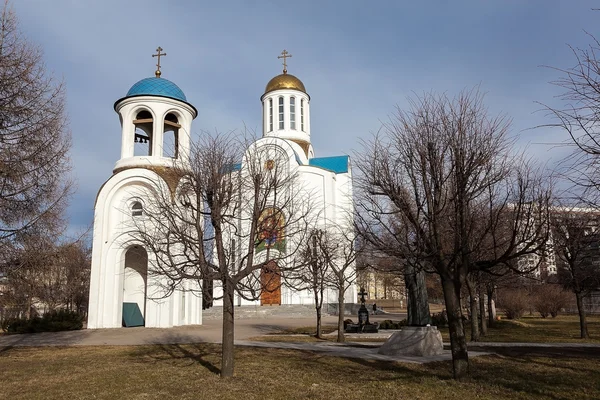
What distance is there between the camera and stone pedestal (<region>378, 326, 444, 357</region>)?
12367 mm

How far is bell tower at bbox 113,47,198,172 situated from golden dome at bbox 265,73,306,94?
55.7 ft

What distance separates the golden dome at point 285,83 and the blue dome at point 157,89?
1689 cm

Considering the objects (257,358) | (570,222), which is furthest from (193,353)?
(570,222)

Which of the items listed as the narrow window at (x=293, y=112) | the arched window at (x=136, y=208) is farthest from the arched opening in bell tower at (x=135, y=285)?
the narrow window at (x=293, y=112)

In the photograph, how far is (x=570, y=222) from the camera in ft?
58.8

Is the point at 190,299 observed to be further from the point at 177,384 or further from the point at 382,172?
the point at 382,172

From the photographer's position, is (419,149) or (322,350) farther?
(322,350)

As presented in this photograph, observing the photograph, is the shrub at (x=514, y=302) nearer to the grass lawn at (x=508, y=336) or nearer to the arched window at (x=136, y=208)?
the grass lawn at (x=508, y=336)

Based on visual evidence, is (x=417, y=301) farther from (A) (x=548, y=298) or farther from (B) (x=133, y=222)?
(A) (x=548, y=298)

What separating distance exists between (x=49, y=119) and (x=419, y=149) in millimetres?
7925

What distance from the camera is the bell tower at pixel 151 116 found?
75.3 feet

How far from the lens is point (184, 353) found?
43.9ft

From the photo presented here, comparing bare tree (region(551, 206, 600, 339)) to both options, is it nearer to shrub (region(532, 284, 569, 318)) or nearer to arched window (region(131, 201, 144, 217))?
shrub (region(532, 284, 569, 318))

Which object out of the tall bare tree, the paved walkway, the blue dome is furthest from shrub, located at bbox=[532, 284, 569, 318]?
the blue dome
